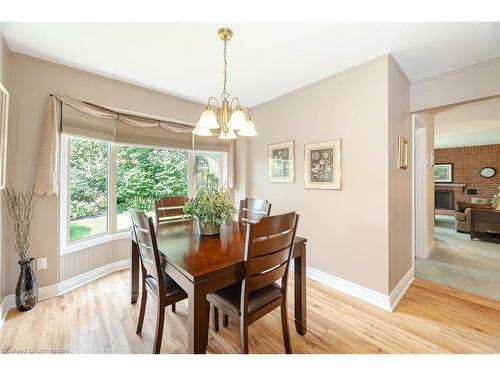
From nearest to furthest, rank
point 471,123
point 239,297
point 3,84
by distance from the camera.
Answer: point 239,297 < point 3,84 < point 471,123

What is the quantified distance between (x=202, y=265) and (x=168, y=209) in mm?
1424

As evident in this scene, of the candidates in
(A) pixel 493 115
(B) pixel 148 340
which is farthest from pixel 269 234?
(A) pixel 493 115

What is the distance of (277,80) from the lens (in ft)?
8.65

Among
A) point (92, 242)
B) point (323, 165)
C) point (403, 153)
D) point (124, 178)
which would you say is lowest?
point (92, 242)

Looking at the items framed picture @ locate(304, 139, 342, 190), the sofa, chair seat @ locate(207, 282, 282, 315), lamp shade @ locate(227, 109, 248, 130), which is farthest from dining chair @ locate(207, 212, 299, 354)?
the sofa

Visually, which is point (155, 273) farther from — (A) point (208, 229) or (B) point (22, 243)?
(B) point (22, 243)

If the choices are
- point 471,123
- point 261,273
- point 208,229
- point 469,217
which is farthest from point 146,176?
point 471,123

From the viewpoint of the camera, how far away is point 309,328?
181cm

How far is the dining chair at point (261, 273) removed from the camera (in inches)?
48.4

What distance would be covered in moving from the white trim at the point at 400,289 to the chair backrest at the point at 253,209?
57.2 inches

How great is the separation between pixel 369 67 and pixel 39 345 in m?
3.65

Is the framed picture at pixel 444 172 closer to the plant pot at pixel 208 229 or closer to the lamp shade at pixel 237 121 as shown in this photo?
the lamp shade at pixel 237 121

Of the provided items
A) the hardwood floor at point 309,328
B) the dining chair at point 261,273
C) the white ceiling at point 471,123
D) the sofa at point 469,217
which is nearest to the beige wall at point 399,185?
the hardwood floor at point 309,328

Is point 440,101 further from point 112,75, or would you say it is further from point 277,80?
point 112,75
